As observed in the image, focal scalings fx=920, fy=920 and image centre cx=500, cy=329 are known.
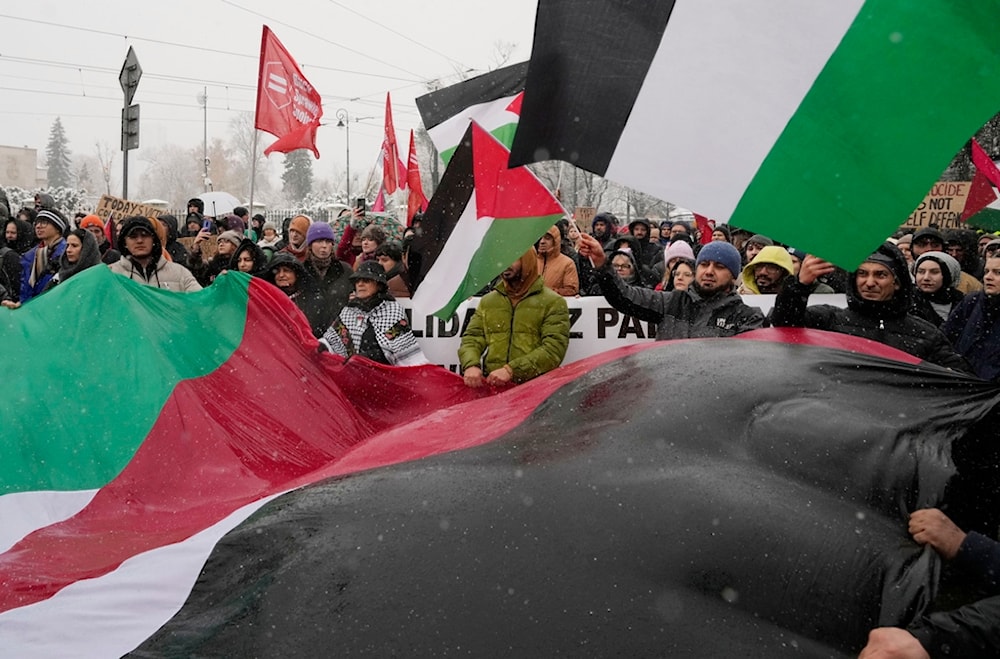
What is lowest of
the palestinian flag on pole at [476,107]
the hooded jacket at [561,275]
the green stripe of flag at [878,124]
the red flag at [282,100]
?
the hooded jacket at [561,275]

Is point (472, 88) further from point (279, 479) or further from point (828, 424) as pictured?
point (828, 424)

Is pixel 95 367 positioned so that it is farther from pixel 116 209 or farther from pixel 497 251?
pixel 116 209

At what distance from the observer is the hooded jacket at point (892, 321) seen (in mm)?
3523

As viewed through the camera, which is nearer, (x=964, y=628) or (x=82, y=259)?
(x=964, y=628)

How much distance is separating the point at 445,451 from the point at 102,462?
5.95 feet

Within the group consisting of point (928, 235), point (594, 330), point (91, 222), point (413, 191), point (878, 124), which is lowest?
point (594, 330)

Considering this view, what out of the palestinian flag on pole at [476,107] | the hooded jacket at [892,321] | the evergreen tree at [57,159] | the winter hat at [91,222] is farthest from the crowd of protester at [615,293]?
the evergreen tree at [57,159]

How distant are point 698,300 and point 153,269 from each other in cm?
345

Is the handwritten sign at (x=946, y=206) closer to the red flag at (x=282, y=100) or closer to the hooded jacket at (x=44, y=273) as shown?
the red flag at (x=282, y=100)

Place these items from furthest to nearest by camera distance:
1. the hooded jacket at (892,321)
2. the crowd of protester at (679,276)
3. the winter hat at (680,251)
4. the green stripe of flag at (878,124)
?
the winter hat at (680,251)
the crowd of protester at (679,276)
the hooded jacket at (892,321)
the green stripe of flag at (878,124)

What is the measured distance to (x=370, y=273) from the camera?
17.7 feet

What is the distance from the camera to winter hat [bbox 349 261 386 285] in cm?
538

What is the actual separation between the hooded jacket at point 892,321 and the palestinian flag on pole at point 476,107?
211 cm

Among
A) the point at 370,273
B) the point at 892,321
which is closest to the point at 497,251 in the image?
the point at 370,273
